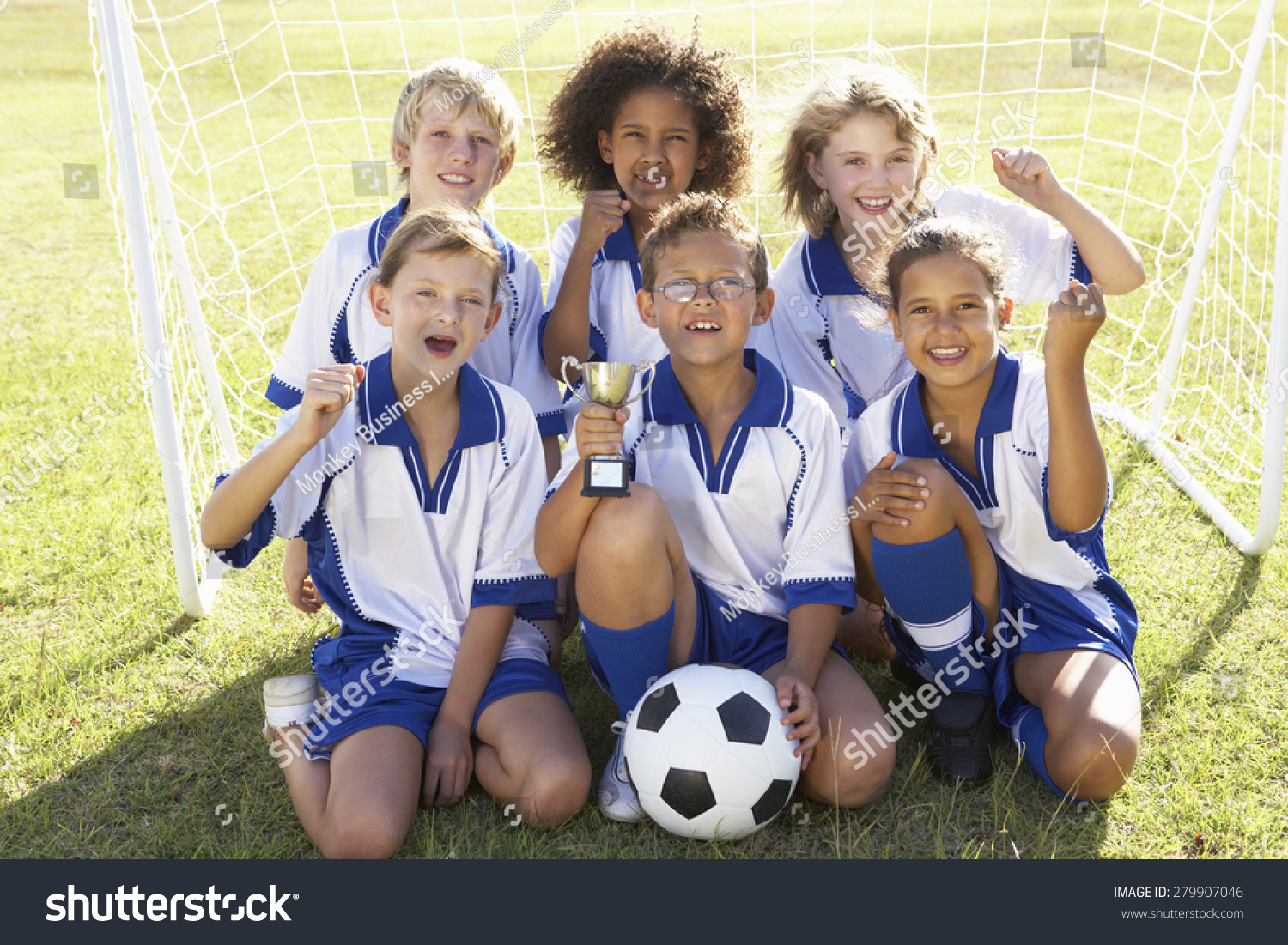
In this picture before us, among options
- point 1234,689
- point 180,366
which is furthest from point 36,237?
point 1234,689

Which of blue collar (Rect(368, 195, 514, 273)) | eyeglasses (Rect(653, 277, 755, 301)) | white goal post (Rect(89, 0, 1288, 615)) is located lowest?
white goal post (Rect(89, 0, 1288, 615))

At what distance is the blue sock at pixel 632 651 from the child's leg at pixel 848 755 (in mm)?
341

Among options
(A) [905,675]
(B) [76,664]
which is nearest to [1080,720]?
(A) [905,675]

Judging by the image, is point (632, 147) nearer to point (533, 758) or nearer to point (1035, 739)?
point (533, 758)

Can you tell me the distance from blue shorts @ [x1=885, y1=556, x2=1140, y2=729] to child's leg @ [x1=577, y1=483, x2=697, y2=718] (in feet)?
2.03

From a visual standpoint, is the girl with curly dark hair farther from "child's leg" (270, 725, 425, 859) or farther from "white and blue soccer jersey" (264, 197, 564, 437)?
"child's leg" (270, 725, 425, 859)

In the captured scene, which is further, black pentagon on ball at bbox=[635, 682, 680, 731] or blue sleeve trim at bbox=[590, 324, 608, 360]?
blue sleeve trim at bbox=[590, 324, 608, 360]

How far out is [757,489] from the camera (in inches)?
90.0

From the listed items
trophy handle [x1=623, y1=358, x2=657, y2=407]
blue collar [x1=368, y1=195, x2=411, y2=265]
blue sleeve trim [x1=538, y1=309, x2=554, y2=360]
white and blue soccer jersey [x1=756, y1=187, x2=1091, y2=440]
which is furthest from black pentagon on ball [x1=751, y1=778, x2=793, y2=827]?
blue collar [x1=368, y1=195, x2=411, y2=265]

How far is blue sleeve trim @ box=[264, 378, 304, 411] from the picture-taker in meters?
2.69

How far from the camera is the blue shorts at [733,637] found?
2.30 meters

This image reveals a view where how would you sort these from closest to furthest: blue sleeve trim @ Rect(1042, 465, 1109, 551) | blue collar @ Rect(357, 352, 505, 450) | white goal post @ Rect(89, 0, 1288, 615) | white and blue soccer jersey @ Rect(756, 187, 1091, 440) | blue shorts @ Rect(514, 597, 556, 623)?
blue sleeve trim @ Rect(1042, 465, 1109, 551), blue collar @ Rect(357, 352, 505, 450), blue shorts @ Rect(514, 597, 556, 623), white and blue soccer jersey @ Rect(756, 187, 1091, 440), white goal post @ Rect(89, 0, 1288, 615)
